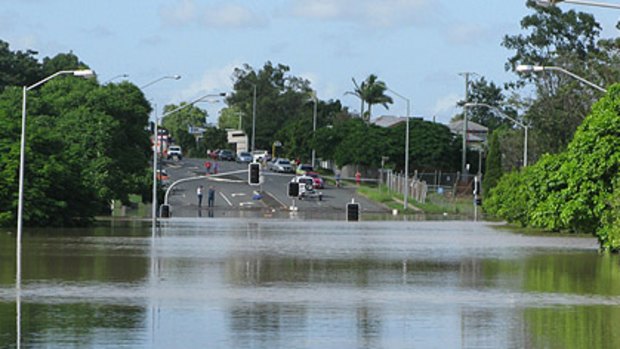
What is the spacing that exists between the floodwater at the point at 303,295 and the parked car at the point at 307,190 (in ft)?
211

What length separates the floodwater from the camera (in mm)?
20281

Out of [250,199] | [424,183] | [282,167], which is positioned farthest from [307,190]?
[282,167]

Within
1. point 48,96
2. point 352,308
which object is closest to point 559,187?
point 352,308

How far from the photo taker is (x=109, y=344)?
746 inches

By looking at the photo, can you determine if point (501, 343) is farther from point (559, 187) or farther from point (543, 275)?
point (559, 187)

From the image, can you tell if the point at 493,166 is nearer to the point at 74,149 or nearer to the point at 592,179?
the point at 74,149

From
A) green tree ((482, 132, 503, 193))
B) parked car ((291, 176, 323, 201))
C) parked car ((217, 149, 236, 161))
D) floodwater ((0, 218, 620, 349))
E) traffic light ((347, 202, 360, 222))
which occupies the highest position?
parked car ((217, 149, 236, 161))

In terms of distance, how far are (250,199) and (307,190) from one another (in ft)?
20.1

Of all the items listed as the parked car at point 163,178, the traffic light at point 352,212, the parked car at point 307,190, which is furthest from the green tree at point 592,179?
the parked car at point 307,190

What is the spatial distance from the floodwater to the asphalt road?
41.2 metres

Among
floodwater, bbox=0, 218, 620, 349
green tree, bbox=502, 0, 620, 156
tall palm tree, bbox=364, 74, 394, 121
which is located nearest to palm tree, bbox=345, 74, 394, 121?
tall palm tree, bbox=364, 74, 394, 121

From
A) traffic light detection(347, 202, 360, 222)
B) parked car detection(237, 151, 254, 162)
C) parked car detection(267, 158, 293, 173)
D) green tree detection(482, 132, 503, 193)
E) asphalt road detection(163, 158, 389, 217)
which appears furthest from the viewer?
parked car detection(237, 151, 254, 162)

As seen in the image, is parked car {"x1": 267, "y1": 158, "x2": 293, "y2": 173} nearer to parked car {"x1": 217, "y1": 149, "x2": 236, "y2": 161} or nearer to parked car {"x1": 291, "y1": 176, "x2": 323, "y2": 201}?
parked car {"x1": 217, "y1": 149, "x2": 236, "y2": 161}

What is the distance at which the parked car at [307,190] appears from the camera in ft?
389
